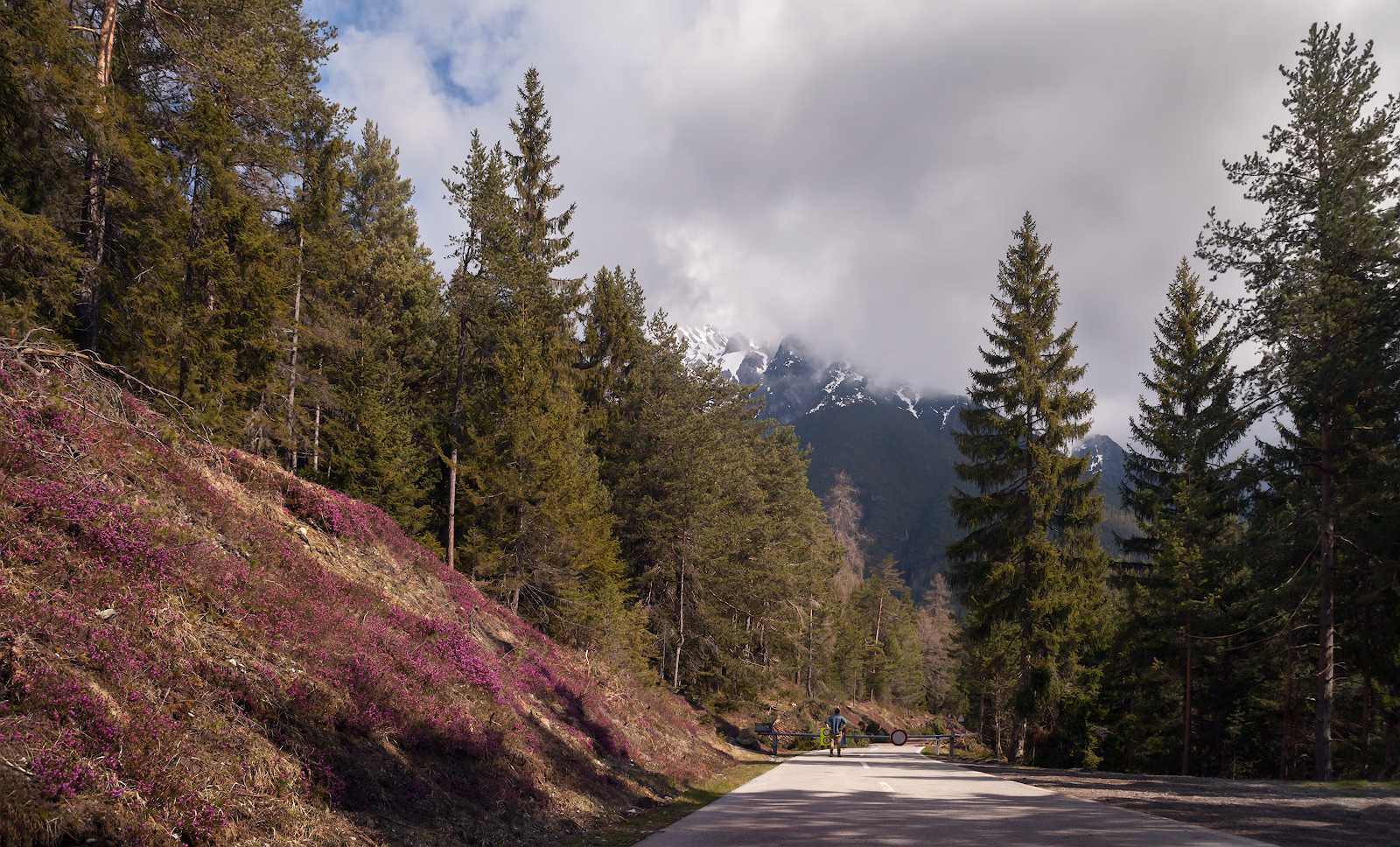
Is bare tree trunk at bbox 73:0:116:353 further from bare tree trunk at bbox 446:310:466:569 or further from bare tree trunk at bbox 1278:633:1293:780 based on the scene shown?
bare tree trunk at bbox 1278:633:1293:780

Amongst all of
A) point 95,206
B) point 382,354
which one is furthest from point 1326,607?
point 382,354

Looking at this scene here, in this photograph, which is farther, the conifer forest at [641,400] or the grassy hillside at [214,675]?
the conifer forest at [641,400]

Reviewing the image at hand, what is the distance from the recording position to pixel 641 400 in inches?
1328

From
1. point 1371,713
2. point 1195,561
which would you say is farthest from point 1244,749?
point 1195,561

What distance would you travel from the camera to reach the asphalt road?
26.5 ft

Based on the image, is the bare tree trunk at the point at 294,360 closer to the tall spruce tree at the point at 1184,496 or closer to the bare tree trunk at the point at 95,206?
the bare tree trunk at the point at 95,206

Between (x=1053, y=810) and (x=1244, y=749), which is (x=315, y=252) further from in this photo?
(x=1244, y=749)

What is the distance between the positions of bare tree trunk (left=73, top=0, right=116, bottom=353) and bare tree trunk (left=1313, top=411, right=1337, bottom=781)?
95.0 ft

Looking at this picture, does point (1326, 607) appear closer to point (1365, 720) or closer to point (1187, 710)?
point (1187, 710)

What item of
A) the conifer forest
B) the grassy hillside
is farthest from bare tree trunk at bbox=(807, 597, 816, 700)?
the grassy hillside

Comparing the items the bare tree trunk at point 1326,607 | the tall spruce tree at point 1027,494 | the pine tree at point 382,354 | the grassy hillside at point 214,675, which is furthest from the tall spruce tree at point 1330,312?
the pine tree at point 382,354

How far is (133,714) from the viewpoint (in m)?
5.75

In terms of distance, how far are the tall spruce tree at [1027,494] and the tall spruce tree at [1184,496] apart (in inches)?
108

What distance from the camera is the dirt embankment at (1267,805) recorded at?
8.27m
